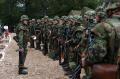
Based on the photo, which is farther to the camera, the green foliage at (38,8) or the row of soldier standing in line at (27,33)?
the green foliage at (38,8)

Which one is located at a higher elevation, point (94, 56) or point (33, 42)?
point (94, 56)

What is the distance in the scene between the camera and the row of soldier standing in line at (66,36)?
4.91 meters

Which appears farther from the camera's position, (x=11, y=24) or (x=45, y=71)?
(x=11, y=24)

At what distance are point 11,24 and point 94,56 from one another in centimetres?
7535

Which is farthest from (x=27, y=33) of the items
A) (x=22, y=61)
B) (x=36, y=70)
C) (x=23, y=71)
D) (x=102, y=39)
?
(x=102, y=39)

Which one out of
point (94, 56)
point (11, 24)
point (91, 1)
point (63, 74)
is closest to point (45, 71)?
point (63, 74)

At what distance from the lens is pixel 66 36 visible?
17.9m

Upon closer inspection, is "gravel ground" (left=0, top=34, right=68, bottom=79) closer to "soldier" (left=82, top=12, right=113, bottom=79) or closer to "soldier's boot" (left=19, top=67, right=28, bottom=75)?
"soldier's boot" (left=19, top=67, right=28, bottom=75)

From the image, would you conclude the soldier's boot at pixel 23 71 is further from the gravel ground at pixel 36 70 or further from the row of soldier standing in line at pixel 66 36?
the gravel ground at pixel 36 70

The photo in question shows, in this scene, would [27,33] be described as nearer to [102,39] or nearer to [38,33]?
[102,39]

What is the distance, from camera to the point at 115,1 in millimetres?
5016

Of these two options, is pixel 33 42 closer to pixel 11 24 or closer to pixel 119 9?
pixel 119 9

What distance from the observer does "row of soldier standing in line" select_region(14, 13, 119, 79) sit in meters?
4.91

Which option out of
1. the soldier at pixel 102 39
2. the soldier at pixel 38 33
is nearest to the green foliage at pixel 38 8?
the soldier at pixel 38 33
